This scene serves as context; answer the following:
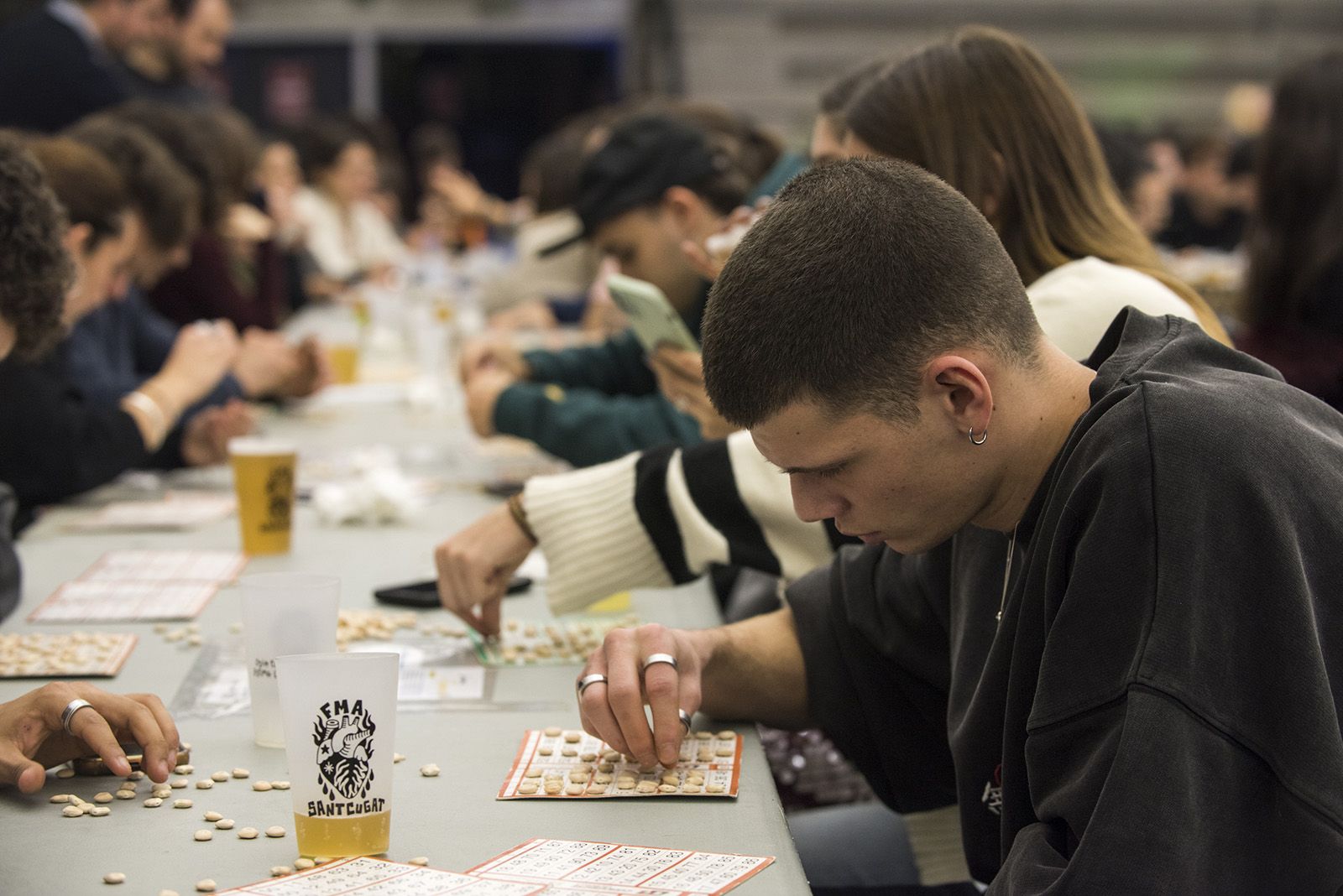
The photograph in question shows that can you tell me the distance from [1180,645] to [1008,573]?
11.8 inches

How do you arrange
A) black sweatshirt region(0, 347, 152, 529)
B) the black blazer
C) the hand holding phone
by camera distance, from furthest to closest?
the black blazer
black sweatshirt region(0, 347, 152, 529)
the hand holding phone

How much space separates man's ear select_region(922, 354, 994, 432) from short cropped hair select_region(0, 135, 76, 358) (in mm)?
1099

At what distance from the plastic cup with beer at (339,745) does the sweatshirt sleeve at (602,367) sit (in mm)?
2278

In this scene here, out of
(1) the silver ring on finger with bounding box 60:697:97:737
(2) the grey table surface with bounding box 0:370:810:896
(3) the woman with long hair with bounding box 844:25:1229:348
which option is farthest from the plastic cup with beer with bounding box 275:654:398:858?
(3) the woman with long hair with bounding box 844:25:1229:348

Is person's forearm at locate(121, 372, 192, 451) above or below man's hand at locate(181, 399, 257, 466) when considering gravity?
above

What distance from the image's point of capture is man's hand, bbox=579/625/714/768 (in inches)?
49.0

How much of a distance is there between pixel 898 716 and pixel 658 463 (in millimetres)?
435

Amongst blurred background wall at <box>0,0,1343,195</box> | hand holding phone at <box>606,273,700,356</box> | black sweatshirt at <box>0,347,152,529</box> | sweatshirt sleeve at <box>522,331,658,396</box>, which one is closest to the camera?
hand holding phone at <box>606,273,700,356</box>

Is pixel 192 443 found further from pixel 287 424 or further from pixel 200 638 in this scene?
pixel 200 638

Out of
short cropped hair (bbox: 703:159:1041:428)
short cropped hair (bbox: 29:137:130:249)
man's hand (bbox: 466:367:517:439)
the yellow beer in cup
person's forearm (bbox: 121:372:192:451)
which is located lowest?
the yellow beer in cup

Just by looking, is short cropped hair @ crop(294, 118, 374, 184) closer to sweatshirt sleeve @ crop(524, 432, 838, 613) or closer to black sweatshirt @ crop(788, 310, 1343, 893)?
sweatshirt sleeve @ crop(524, 432, 838, 613)

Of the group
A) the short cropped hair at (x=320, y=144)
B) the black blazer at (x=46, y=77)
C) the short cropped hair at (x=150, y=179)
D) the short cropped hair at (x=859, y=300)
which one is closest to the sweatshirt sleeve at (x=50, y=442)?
the short cropped hair at (x=150, y=179)

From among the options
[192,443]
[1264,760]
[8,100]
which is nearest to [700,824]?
[1264,760]

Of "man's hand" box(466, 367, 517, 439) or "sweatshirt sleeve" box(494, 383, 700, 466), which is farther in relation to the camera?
"man's hand" box(466, 367, 517, 439)
